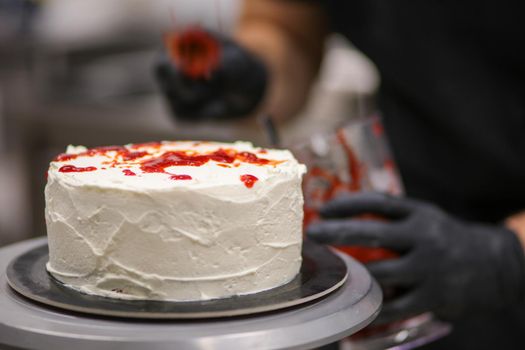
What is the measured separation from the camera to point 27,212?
11.7ft

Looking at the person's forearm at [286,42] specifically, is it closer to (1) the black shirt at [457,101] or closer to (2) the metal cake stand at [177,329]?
(1) the black shirt at [457,101]

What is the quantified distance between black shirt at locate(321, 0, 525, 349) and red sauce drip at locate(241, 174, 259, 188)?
1.02m

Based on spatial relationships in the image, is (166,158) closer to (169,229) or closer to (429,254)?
(169,229)

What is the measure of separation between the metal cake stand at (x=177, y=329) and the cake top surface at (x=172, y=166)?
157 millimetres

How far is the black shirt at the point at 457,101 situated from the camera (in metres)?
1.71

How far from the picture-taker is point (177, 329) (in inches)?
29.1

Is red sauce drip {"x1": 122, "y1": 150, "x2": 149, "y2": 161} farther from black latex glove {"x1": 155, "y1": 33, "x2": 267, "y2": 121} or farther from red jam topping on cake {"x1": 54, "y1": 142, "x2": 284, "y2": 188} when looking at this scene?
black latex glove {"x1": 155, "y1": 33, "x2": 267, "y2": 121}

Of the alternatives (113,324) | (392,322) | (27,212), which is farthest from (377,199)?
(27,212)

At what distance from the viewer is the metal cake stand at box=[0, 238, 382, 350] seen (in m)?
0.72

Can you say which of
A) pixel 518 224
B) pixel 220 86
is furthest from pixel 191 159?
pixel 518 224

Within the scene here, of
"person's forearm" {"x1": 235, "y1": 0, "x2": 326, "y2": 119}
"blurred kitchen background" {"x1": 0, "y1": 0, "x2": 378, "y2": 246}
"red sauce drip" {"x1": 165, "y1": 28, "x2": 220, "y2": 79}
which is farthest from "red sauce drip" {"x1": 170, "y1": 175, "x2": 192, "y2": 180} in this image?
"blurred kitchen background" {"x1": 0, "y1": 0, "x2": 378, "y2": 246}

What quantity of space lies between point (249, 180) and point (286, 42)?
4.81 feet

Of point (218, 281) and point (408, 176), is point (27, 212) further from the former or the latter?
point (218, 281)

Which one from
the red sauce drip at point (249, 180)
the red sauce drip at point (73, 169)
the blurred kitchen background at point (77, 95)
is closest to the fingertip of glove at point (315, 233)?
the red sauce drip at point (249, 180)
